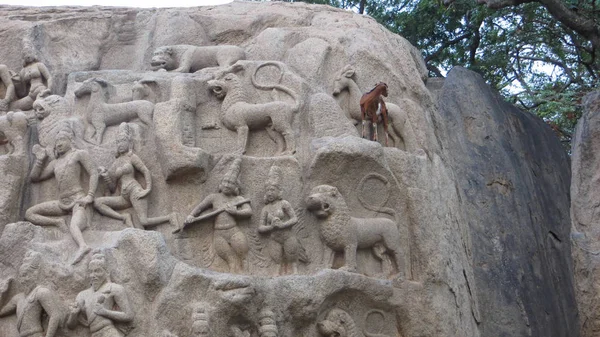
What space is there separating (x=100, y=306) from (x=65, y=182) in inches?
64.8

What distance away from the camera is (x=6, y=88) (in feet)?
35.6

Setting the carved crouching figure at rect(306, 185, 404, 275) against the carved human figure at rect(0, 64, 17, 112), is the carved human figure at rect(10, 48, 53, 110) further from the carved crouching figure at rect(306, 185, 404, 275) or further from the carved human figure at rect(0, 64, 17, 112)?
the carved crouching figure at rect(306, 185, 404, 275)

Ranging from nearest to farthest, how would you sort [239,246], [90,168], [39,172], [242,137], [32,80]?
[239,246] → [90,168] → [39,172] → [242,137] → [32,80]

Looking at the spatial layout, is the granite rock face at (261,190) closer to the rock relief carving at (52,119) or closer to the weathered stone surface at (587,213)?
the rock relief carving at (52,119)

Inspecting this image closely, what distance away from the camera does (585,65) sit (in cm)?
1312

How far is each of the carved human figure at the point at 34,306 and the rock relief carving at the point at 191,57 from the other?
3137mm

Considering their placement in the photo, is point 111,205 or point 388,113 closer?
point 111,205

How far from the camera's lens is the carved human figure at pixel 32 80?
10578 mm

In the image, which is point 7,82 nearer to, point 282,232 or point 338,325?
point 282,232

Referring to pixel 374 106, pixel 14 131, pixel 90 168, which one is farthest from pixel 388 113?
pixel 14 131

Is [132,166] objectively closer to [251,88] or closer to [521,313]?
[251,88]

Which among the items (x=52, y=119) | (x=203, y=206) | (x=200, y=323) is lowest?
(x=200, y=323)

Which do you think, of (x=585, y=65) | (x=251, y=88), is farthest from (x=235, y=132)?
(x=585, y=65)

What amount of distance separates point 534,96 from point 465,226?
3143 millimetres
